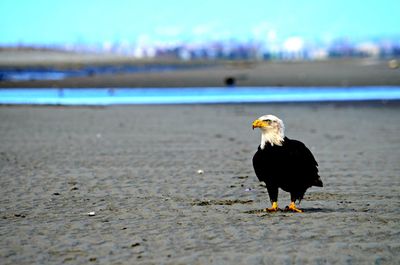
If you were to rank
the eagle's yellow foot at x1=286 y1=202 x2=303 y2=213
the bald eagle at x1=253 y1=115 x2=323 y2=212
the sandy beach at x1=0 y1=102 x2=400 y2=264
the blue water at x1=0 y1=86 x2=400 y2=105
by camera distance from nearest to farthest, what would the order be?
the sandy beach at x1=0 y1=102 x2=400 y2=264 < the bald eagle at x1=253 y1=115 x2=323 y2=212 < the eagle's yellow foot at x1=286 y1=202 x2=303 y2=213 < the blue water at x1=0 y1=86 x2=400 y2=105

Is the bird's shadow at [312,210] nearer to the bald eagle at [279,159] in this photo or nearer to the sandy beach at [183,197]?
the sandy beach at [183,197]

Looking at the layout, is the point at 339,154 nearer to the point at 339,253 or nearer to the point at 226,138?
the point at 226,138

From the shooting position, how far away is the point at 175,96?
92.2ft

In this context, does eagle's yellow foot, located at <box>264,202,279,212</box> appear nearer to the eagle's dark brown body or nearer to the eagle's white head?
the eagle's dark brown body

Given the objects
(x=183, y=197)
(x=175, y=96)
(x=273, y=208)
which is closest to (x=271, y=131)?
(x=273, y=208)

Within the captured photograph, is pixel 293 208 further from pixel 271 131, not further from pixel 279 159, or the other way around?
pixel 271 131

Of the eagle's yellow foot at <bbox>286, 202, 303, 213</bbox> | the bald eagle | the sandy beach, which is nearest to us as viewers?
the sandy beach

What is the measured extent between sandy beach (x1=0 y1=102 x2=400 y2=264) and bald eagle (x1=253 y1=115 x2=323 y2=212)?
0.34 meters

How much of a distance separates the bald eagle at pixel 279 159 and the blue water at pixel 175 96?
1663 centimetres

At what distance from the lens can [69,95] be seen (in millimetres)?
29281

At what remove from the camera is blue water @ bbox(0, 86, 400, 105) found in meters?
25.0

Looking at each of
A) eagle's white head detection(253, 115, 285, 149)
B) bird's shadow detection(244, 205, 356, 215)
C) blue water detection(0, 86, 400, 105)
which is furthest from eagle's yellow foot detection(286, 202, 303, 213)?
blue water detection(0, 86, 400, 105)

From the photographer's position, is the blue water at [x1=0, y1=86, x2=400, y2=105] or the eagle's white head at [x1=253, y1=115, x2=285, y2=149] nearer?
the eagle's white head at [x1=253, y1=115, x2=285, y2=149]

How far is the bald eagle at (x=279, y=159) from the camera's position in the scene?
291 inches
